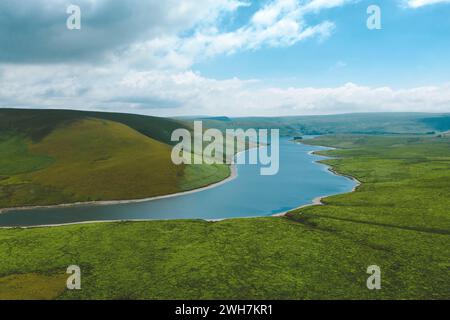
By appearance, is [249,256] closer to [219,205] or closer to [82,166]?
[219,205]

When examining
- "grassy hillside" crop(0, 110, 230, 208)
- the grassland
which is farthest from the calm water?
the grassland

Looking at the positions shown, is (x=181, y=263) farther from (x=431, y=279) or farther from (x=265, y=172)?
(x=265, y=172)

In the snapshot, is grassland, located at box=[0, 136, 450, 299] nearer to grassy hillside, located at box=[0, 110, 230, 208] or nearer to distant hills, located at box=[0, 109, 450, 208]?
distant hills, located at box=[0, 109, 450, 208]

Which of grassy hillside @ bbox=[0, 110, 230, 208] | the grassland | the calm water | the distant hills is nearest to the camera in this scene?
the grassland

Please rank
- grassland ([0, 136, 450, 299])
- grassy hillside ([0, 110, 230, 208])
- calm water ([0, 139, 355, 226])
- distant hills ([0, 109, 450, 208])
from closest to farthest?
1. grassland ([0, 136, 450, 299])
2. calm water ([0, 139, 355, 226])
3. distant hills ([0, 109, 450, 208])
4. grassy hillside ([0, 110, 230, 208])

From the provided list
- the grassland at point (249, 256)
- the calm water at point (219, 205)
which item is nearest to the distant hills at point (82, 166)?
the calm water at point (219, 205)

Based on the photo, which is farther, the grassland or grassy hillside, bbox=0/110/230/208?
grassy hillside, bbox=0/110/230/208
